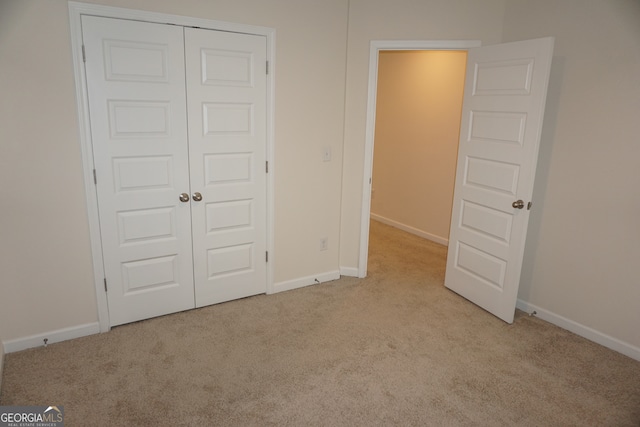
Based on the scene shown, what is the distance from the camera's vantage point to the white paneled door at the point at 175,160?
276 centimetres

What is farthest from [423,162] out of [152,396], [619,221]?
[152,396]

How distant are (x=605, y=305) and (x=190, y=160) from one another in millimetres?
3169

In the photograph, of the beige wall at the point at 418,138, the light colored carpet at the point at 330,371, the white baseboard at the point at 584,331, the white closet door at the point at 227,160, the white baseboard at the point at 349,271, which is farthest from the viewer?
the beige wall at the point at 418,138

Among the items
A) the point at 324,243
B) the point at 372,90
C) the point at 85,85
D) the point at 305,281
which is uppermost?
the point at 372,90

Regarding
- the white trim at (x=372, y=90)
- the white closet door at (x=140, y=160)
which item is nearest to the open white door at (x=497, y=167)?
the white trim at (x=372, y=90)

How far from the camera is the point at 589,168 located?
9.91 feet

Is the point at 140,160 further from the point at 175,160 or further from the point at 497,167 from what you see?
the point at 497,167

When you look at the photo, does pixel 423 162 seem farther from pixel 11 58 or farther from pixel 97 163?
pixel 11 58

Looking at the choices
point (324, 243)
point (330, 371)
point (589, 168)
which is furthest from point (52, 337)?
point (589, 168)

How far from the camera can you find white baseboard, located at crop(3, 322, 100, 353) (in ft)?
8.95

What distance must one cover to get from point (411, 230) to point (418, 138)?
1.22 meters

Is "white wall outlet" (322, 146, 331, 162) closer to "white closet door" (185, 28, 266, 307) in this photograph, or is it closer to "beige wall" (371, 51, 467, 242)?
"white closet door" (185, 28, 266, 307)

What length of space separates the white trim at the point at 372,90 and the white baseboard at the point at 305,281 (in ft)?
0.92

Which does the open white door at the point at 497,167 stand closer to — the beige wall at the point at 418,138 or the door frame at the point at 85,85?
the beige wall at the point at 418,138
